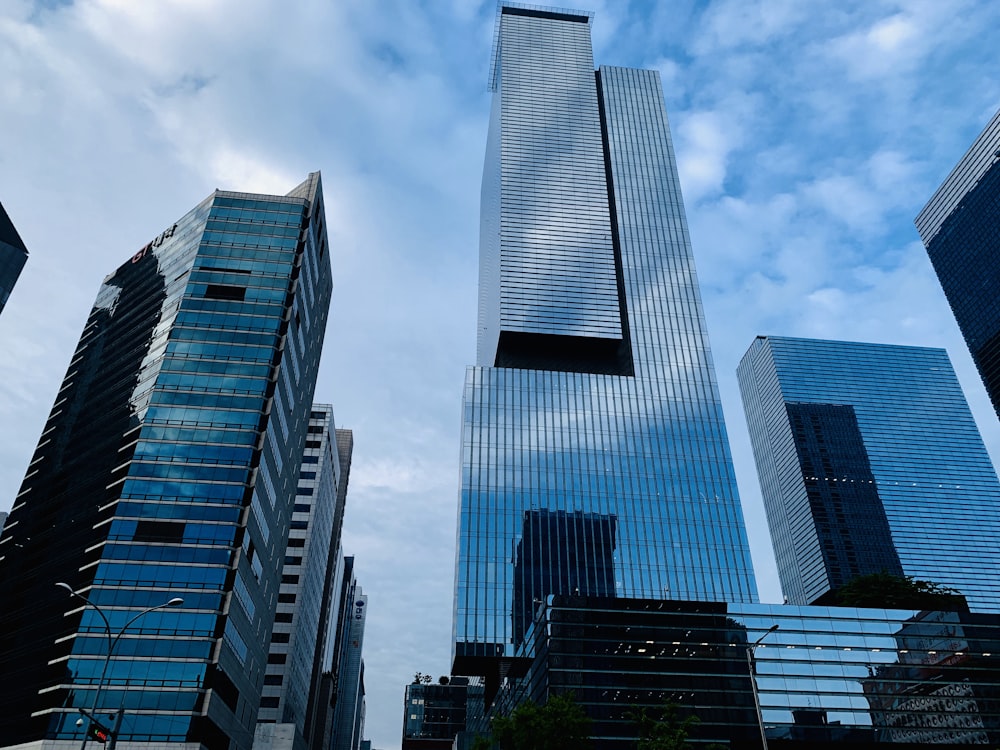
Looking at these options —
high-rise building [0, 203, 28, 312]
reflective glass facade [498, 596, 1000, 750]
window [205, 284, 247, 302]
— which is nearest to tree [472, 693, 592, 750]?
reflective glass facade [498, 596, 1000, 750]

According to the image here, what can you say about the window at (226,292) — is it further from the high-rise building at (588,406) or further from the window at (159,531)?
the high-rise building at (588,406)

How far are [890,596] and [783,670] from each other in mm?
30071

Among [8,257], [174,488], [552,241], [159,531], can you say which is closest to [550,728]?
[159,531]

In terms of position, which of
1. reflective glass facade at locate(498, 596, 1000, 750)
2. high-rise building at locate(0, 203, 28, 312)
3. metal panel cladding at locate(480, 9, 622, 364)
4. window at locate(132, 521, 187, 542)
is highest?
metal panel cladding at locate(480, 9, 622, 364)

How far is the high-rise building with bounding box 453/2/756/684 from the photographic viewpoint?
141875 millimetres

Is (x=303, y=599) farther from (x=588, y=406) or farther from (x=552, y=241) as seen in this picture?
(x=552, y=241)

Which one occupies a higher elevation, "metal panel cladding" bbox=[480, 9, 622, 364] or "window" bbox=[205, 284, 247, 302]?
"metal panel cladding" bbox=[480, 9, 622, 364]

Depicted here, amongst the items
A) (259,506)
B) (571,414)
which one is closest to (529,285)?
(571,414)

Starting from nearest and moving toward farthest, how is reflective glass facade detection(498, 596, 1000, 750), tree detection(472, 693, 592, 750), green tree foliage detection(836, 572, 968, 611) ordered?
tree detection(472, 693, 592, 750) → reflective glass facade detection(498, 596, 1000, 750) → green tree foliage detection(836, 572, 968, 611)

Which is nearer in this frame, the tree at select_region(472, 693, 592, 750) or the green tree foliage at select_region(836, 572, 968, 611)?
the tree at select_region(472, 693, 592, 750)

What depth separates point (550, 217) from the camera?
187 m

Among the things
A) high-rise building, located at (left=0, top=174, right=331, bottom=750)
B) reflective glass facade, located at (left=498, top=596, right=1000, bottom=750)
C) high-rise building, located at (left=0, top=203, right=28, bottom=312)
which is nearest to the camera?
high-rise building, located at (left=0, top=174, right=331, bottom=750)

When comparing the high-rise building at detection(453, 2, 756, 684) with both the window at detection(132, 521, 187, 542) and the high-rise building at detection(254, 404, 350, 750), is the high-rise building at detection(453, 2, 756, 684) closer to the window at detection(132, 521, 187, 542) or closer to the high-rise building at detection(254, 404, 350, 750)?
the high-rise building at detection(254, 404, 350, 750)

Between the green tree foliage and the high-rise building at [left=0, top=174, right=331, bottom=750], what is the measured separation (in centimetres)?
8578
